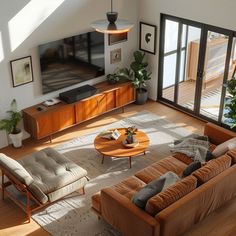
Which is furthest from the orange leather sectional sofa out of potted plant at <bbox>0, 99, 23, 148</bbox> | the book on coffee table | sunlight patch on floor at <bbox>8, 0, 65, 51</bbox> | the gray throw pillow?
sunlight patch on floor at <bbox>8, 0, 65, 51</bbox>

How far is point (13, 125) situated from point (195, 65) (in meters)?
3.84

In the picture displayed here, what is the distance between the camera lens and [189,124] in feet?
27.8

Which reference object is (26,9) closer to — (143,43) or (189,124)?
(143,43)

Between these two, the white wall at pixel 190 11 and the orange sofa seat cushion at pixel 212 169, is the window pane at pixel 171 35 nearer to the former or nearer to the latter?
the white wall at pixel 190 11

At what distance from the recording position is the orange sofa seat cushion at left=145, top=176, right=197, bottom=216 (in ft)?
16.4

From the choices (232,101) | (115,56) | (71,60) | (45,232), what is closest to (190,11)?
(115,56)

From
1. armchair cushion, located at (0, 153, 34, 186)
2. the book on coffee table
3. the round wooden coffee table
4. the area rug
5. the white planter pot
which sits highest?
armchair cushion, located at (0, 153, 34, 186)

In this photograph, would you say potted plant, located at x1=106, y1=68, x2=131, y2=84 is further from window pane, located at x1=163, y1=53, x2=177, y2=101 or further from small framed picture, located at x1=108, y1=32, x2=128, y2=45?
window pane, located at x1=163, y1=53, x2=177, y2=101

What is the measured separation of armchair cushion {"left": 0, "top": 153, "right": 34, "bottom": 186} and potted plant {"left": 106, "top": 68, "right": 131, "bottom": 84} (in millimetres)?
3262

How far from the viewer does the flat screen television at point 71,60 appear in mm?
7750

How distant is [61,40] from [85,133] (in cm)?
180

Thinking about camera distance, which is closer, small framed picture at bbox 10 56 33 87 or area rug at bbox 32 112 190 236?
area rug at bbox 32 112 190 236

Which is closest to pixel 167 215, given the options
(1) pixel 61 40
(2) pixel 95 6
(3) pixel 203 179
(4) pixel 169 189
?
(4) pixel 169 189

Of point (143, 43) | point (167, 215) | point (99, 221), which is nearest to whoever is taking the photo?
point (167, 215)
